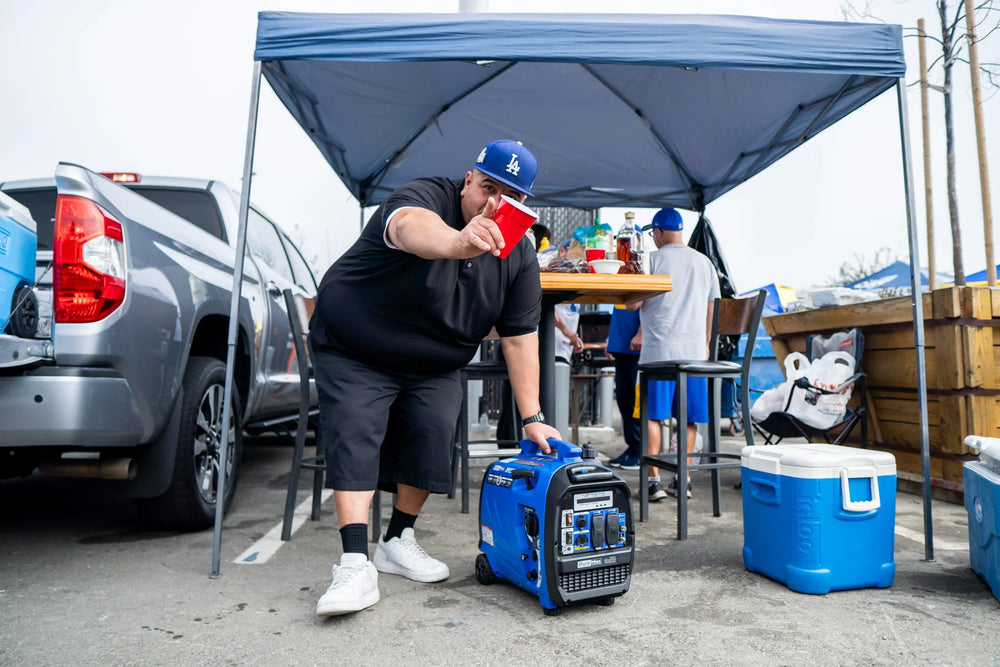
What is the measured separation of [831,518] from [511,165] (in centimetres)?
169

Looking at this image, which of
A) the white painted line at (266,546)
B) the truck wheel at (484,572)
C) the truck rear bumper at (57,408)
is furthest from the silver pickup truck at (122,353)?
the truck wheel at (484,572)

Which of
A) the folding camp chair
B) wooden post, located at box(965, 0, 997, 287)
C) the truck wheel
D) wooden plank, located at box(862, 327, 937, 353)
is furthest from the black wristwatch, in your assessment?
wooden post, located at box(965, 0, 997, 287)

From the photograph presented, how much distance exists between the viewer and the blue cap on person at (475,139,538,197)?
231 centimetres

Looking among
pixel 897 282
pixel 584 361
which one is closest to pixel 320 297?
pixel 584 361

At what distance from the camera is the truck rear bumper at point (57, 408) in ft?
7.91

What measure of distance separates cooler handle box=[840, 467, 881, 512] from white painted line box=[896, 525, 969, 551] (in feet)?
3.29

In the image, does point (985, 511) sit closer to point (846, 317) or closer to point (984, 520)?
point (984, 520)

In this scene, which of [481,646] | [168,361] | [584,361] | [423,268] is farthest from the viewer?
[584,361]

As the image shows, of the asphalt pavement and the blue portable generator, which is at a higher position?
the blue portable generator

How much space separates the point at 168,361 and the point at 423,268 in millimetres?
1204

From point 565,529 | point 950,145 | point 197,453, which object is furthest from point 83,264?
point 950,145

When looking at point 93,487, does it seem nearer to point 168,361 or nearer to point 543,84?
Answer: point 168,361

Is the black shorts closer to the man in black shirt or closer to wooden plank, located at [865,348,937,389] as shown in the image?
the man in black shirt

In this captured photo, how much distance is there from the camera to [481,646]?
2135 millimetres
